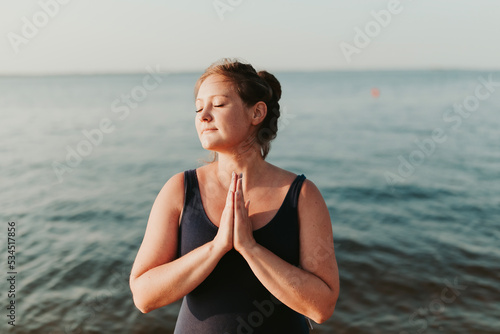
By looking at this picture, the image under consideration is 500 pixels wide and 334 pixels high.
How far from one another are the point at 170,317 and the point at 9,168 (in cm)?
1487

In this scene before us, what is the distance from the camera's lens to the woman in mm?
2029

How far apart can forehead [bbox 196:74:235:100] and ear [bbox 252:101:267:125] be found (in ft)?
0.54

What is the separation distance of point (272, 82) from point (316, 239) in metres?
0.91

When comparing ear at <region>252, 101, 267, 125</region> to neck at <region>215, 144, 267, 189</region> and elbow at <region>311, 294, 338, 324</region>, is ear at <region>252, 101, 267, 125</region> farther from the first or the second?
elbow at <region>311, 294, 338, 324</region>

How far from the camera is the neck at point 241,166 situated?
2.33 metres

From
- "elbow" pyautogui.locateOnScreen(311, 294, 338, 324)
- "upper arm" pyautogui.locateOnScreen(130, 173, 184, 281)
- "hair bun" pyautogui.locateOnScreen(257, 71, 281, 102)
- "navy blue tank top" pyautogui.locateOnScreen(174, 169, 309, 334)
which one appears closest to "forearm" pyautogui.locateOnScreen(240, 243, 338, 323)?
"elbow" pyautogui.locateOnScreen(311, 294, 338, 324)

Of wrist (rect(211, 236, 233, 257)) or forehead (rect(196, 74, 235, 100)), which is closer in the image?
wrist (rect(211, 236, 233, 257))

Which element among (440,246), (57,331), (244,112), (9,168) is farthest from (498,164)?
(9,168)

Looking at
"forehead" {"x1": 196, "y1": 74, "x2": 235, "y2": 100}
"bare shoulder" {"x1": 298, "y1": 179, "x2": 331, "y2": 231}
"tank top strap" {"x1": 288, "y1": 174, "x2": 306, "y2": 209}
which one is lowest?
"bare shoulder" {"x1": 298, "y1": 179, "x2": 331, "y2": 231}

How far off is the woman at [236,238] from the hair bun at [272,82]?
0.35 feet

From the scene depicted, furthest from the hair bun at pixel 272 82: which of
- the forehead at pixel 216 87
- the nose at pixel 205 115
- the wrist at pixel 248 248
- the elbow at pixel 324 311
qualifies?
the elbow at pixel 324 311

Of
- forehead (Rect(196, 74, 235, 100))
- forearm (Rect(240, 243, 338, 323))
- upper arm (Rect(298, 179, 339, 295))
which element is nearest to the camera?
forearm (Rect(240, 243, 338, 323))

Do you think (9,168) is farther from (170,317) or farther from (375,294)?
(375,294)

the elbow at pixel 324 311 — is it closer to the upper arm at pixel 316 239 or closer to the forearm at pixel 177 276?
the upper arm at pixel 316 239
